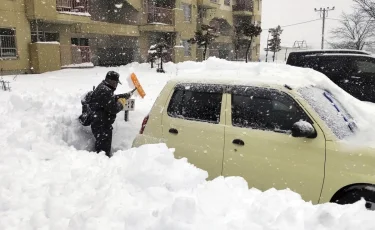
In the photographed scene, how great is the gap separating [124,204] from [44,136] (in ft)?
10.1

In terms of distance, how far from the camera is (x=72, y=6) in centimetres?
1953

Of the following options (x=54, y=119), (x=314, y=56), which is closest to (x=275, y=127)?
(x=54, y=119)

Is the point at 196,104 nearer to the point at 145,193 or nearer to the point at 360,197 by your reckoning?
the point at 145,193

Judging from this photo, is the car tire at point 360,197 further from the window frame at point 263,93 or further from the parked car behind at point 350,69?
the parked car behind at point 350,69

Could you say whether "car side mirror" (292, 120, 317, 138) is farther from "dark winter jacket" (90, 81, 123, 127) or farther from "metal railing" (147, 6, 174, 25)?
"metal railing" (147, 6, 174, 25)

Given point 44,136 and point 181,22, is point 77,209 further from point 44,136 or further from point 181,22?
point 181,22

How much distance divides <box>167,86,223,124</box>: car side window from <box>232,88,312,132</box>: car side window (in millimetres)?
231

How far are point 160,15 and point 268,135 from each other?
2413 cm

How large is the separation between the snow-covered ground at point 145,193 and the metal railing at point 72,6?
14.9m

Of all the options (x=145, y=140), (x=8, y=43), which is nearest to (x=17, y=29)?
(x=8, y=43)

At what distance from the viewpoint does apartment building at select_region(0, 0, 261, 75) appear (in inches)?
671

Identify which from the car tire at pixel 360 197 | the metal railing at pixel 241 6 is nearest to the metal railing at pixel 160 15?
the metal railing at pixel 241 6

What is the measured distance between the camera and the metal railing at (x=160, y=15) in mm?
25906

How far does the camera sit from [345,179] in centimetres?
344
